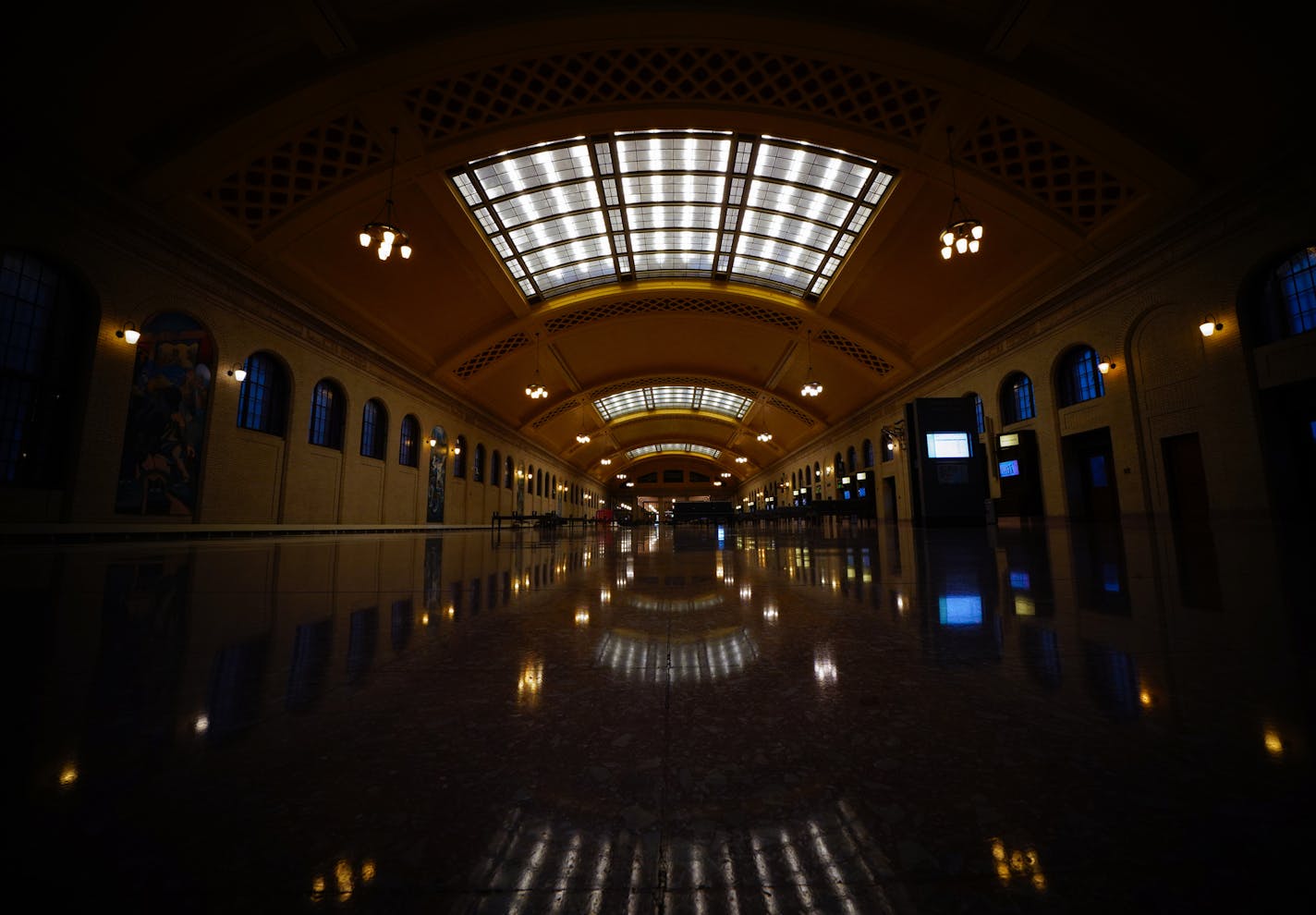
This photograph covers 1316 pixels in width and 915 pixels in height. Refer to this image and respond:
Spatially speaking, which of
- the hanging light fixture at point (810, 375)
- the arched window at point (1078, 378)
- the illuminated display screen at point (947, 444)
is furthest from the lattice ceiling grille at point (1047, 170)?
the hanging light fixture at point (810, 375)

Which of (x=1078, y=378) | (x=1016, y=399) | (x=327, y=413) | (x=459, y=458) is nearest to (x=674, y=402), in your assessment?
(x=459, y=458)

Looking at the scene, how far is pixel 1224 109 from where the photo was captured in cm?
887

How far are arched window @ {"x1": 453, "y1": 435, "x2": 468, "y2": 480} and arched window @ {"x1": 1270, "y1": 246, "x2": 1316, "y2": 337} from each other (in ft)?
76.1

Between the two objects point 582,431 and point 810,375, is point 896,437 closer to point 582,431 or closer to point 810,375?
point 810,375

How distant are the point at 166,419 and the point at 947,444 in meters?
15.6

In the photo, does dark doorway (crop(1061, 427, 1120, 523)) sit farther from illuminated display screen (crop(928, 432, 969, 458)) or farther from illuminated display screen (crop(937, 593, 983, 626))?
illuminated display screen (crop(937, 593, 983, 626))

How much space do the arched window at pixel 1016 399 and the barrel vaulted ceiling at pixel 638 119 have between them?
1.80 metres

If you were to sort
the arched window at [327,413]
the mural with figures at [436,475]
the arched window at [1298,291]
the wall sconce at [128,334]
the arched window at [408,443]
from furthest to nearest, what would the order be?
the mural with figures at [436,475]
the arched window at [408,443]
the arched window at [327,413]
the wall sconce at [128,334]
the arched window at [1298,291]

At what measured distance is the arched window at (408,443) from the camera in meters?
18.2

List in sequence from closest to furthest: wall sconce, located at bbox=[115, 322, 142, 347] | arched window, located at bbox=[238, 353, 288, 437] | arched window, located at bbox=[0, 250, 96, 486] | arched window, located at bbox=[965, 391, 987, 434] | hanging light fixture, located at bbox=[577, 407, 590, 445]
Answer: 1. arched window, located at bbox=[0, 250, 96, 486]
2. wall sconce, located at bbox=[115, 322, 142, 347]
3. arched window, located at bbox=[238, 353, 288, 437]
4. arched window, located at bbox=[965, 391, 987, 434]
5. hanging light fixture, located at bbox=[577, 407, 590, 445]

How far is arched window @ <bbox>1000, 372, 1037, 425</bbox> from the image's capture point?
49.6 feet

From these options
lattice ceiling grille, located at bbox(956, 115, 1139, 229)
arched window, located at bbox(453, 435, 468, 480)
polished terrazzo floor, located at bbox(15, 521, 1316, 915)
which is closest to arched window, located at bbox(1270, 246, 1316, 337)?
lattice ceiling grille, located at bbox(956, 115, 1139, 229)

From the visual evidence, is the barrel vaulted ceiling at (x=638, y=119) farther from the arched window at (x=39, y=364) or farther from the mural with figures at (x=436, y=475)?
the mural with figures at (x=436, y=475)

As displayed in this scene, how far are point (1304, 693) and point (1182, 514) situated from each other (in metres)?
14.3
